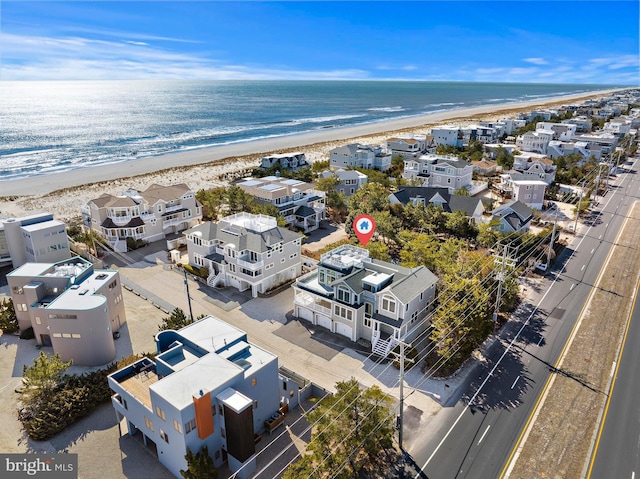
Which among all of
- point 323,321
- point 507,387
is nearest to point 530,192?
point 507,387

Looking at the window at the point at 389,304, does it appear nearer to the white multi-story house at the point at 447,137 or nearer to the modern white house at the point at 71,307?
the modern white house at the point at 71,307

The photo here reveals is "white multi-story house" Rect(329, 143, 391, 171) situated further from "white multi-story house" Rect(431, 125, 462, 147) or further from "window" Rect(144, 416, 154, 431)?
"window" Rect(144, 416, 154, 431)

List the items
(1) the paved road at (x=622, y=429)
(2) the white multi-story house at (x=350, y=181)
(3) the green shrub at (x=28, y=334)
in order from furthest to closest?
(2) the white multi-story house at (x=350, y=181) → (3) the green shrub at (x=28, y=334) → (1) the paved road at (x=622, y=429)

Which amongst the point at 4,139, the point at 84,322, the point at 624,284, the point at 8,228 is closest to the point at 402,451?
the point at 84,322

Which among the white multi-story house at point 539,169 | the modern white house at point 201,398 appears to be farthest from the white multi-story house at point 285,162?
the modern white house at point 201,398

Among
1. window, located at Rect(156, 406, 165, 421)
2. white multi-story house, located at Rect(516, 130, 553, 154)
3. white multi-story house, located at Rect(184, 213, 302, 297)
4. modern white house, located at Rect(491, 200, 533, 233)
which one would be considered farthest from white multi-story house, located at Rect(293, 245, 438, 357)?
white multi-story house, located at Rect(516, 130, 553, 154)

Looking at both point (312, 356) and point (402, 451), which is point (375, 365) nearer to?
point (312, 356)
